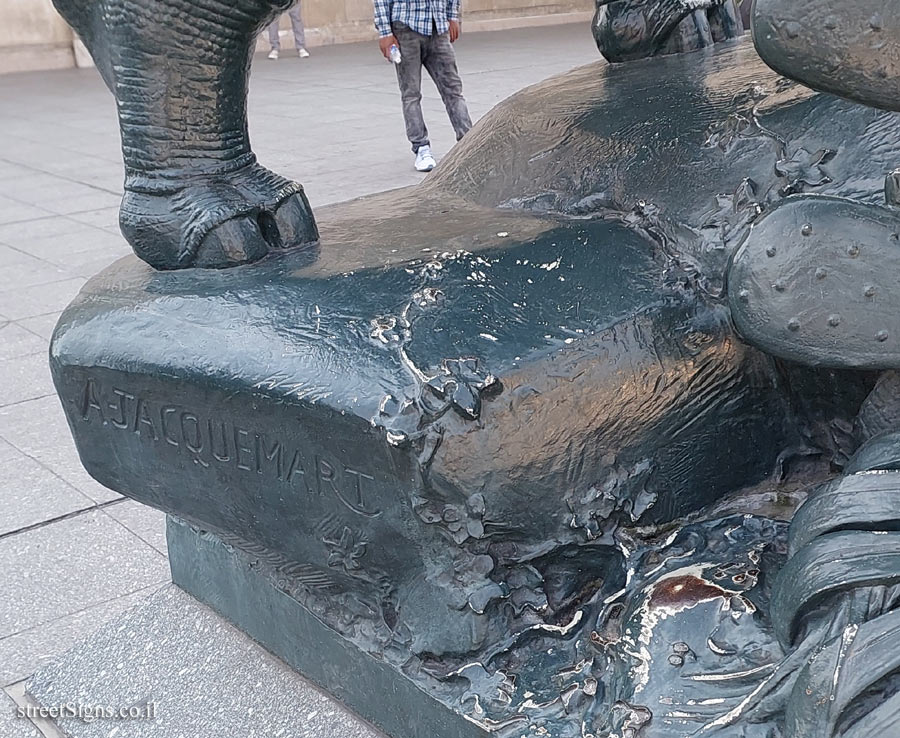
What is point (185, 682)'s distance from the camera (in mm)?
2090

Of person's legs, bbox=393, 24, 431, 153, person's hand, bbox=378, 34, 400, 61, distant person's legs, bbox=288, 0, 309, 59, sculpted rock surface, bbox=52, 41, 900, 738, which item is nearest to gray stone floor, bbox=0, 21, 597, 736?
person's legs, bbox=393, 24, 431, 153

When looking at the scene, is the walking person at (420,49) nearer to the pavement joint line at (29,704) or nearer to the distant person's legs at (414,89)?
the distant person's legs at (414,89)

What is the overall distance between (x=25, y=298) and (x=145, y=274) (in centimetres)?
346

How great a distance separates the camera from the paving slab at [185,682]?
1923 millimetres

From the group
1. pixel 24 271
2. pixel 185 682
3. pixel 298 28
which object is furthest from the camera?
pixel 298 28

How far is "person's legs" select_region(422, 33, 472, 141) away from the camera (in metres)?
7.73

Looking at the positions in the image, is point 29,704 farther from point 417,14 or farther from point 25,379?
point 417,14

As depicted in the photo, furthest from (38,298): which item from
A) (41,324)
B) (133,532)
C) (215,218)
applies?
(215,218)

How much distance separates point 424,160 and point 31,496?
4.88m

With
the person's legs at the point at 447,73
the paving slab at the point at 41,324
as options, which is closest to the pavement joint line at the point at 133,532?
the paving slab at the point at 41,324

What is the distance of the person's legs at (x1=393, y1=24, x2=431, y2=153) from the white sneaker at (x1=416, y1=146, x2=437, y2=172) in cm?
4

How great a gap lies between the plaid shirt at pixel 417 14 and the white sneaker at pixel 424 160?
0.72 m

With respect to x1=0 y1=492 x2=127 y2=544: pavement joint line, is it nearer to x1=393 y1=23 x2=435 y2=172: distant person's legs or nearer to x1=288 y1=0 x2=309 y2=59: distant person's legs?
x1=393 y1=23 x2=435 y2=172: distant person's legs

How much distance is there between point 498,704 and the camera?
1.52 metres
